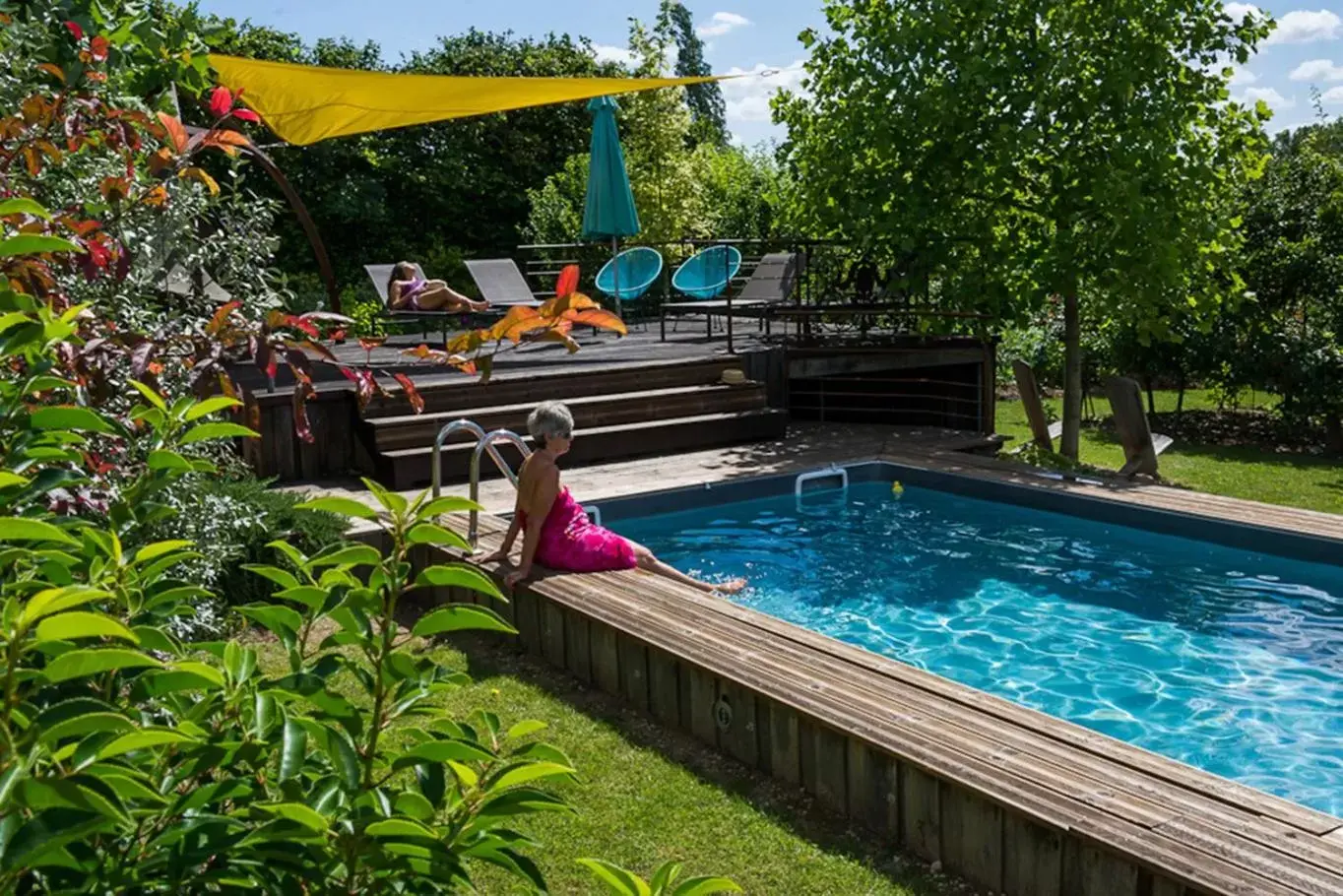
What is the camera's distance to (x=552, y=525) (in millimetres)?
6445

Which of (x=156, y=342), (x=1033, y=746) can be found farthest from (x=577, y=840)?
(x=156, y=342)

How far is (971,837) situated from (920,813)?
0.71 ft

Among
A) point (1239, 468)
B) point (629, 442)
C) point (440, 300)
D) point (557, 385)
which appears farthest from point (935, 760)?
point (1239, 468)

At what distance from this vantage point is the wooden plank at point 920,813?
13.0 feet

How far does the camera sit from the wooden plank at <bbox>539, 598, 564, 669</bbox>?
5.95 metres

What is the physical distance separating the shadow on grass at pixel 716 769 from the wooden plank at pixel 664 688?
0.18 feet

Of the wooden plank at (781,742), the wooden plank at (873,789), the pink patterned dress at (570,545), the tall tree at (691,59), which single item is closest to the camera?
the wooden plank at (873,789)

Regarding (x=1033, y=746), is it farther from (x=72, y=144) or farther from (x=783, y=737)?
(x=72, y=144)

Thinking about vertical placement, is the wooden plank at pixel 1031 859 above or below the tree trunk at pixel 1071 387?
below

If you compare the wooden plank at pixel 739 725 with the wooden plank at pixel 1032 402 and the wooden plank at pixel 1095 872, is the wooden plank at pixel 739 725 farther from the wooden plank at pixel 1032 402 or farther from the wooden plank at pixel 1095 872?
the wooden plank at pixel 1032 402

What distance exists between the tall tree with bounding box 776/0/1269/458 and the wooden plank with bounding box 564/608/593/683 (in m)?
5.69

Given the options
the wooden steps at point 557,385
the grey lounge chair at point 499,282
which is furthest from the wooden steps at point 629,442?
the grey lounge chair at point 499,282

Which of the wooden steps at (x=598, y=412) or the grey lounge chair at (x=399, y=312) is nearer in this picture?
the wooden steps at (x=598, y=412)

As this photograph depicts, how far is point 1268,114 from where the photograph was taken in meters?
10.1
